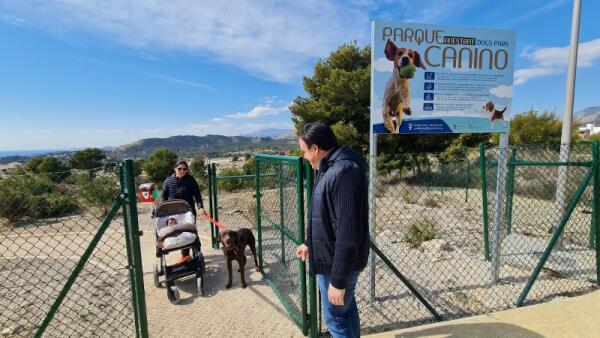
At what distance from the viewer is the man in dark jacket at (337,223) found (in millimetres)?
1777

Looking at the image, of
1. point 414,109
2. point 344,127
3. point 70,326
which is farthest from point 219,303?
point 344,127

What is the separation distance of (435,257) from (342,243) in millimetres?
4264

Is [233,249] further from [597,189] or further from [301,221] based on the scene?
[597,189]

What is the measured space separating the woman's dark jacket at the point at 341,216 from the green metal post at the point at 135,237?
5.04ft

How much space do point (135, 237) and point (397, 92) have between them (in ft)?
9.61

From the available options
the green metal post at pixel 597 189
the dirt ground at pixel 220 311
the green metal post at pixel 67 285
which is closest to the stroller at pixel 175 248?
the dirt ground at pixel 220 311

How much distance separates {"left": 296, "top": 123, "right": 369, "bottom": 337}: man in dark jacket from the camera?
1.78 metres

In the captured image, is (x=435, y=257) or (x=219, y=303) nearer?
(x=219, y=303)

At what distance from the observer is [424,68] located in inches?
133

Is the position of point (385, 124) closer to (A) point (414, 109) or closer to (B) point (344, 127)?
(A) point (414, 109)

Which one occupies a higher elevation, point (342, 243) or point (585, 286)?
point (342, 243)

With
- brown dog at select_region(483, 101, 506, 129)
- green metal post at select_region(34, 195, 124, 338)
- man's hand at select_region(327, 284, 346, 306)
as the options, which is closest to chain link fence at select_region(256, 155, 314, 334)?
man's hand at select_region(327, 284, 346, 306)

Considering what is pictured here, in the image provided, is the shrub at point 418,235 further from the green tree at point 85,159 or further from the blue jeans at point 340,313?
the green tree at point 85,159

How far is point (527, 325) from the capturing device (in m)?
2.86
